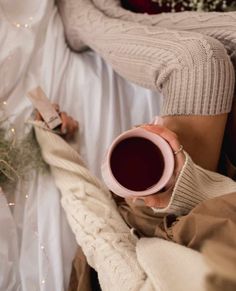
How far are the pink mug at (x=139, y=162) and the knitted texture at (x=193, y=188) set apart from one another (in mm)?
36

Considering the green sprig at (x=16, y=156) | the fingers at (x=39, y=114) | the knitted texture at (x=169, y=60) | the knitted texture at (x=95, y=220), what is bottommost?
the knitted texture at (x=95, y=220)

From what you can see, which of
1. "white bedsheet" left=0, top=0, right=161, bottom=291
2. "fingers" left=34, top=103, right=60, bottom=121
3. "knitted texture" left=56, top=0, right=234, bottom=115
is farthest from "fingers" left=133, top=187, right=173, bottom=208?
Answer: "fingers" left=34, top=103, right=60, bottom=121

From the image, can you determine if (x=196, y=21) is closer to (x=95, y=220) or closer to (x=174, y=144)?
(x=174, y=144)

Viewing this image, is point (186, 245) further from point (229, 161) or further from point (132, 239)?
point (229, 161)

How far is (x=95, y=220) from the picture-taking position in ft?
2.79

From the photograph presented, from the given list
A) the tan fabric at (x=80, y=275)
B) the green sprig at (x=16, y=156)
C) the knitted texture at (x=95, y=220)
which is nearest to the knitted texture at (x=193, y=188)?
the knitted texture at (x=95, y=220)

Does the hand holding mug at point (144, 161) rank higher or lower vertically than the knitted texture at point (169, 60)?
lower

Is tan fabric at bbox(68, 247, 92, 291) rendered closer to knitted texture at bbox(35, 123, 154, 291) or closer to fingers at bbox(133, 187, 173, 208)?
knitted texture at bbox(35, 123, 154, 291)

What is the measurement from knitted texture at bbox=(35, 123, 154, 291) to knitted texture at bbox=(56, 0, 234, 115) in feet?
0.76

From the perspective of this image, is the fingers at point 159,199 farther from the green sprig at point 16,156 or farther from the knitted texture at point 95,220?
the green sprig at point 16,156

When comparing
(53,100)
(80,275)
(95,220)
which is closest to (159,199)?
(95,220)

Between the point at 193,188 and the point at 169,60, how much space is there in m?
0.29

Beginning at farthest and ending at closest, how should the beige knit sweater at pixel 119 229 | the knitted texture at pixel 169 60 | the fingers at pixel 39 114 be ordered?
the fingers at pixel 39 114 < the knitted texture at pixel 169 60 < the beige knit sweater at pixel 119 229

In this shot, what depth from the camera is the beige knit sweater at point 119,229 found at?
2.01 feet
